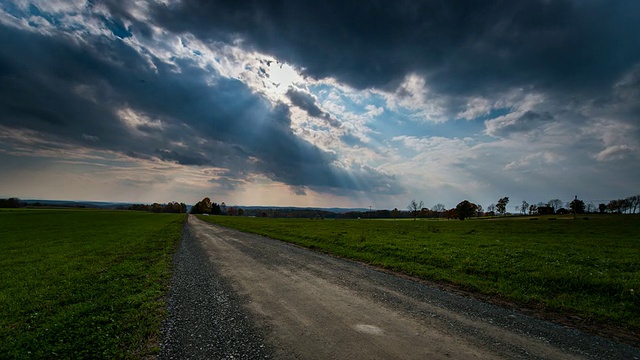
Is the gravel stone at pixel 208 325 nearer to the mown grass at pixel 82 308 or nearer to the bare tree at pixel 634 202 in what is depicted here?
the mown grass at pixel 82 308

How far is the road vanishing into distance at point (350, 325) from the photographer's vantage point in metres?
6.32

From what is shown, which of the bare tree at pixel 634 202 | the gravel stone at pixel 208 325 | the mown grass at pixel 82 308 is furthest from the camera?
the bare tree at pixel 634 202

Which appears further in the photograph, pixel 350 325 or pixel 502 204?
pixel 502 204

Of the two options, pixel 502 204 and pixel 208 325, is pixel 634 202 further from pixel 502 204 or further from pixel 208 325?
pixel 208 325

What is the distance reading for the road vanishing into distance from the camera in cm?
632

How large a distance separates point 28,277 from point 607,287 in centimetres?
2723

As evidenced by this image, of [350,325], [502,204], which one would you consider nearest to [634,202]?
[502,204]

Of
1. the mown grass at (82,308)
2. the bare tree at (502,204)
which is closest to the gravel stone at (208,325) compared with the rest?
the mown grass at (82,308)

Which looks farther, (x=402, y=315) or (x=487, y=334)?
(x=402, y=315)

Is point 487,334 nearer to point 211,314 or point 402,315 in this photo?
point 402,315

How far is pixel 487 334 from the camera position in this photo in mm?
7246

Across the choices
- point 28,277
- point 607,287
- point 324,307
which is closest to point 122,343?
point 324,307

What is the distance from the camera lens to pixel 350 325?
7723 mm

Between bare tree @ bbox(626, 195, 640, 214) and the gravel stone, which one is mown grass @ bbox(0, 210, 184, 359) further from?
bare tree @ bbox(626, 195, 640, 214)
